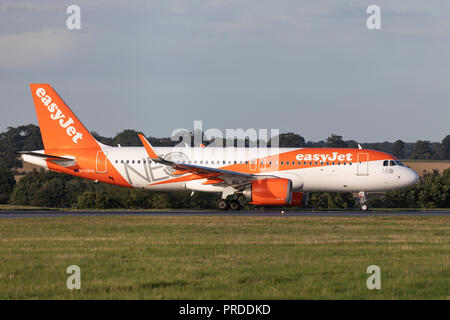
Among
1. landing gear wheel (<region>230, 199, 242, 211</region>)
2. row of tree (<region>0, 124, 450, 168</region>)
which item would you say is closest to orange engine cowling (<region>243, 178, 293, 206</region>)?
landing gear wheel (<region>230, 199, 242, 211</region>)

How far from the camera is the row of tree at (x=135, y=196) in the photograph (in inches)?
1896

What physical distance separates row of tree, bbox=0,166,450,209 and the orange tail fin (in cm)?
799

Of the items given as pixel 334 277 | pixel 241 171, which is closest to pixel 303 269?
pixel 334 277

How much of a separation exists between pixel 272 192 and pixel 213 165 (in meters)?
4.85

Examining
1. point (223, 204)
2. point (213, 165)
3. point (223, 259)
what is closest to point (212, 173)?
point (213, 165)

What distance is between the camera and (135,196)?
4800 centimetres

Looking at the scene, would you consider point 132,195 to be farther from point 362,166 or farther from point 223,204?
point 362,166

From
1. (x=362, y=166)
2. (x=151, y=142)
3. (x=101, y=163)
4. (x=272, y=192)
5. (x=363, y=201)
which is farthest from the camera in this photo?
(x=151, y=142)

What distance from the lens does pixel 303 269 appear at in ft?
53.5

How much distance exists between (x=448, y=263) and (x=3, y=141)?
397 ft

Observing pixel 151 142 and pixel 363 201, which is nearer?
Answer: pixel 363 201

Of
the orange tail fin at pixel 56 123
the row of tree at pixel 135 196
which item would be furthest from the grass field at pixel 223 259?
the row of tree at pixel 135 196

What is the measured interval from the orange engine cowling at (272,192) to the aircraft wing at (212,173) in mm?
1152

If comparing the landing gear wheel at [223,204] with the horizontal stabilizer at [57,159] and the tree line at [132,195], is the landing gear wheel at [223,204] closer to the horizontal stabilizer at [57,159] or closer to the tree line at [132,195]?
the tree line at [132,195]
